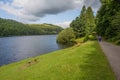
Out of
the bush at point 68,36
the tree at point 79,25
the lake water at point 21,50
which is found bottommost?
the lake water at point 21,50

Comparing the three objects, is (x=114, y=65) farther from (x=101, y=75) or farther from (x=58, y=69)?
(x=58, y=69)

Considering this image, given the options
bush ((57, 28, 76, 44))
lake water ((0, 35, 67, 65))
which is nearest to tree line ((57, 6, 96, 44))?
bush ((57, 28, 76, 44))

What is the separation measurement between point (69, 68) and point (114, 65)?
421 centimetres

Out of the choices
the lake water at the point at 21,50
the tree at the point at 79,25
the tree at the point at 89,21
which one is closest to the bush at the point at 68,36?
the tree at the point at 79,25

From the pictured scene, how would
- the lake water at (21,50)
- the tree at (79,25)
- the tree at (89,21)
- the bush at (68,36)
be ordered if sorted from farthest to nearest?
the tree at (79,25) → the bush at (68,36) → the tree at (89,21) → the lake water at (21,50)

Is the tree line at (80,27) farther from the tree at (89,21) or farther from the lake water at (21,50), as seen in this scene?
the lake water at (21,50)

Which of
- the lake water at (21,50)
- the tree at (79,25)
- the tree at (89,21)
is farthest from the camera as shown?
the tree at (79,25)

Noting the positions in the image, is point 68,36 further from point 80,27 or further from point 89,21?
→ point 89,21

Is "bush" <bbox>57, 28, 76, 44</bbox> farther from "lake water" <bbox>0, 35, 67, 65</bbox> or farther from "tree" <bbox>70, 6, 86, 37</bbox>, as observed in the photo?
"lake water" <bbox>0, 35, 67, 65</bbox>

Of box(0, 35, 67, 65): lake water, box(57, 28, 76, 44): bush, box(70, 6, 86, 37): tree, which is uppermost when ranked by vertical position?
box(70, 6, 86, 37): tree

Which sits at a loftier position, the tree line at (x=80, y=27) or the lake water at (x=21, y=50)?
the tree line at (x=80, y=27)

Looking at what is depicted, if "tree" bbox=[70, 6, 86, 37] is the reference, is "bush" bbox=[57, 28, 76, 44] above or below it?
below

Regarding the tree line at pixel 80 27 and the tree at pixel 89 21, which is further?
the tree line at pixel 80 27

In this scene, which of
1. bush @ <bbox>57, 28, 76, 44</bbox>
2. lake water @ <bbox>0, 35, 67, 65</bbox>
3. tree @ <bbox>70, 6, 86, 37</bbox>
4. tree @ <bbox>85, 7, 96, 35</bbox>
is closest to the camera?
lake water @ <bbox>0, 35, 67, 65</bbox>
